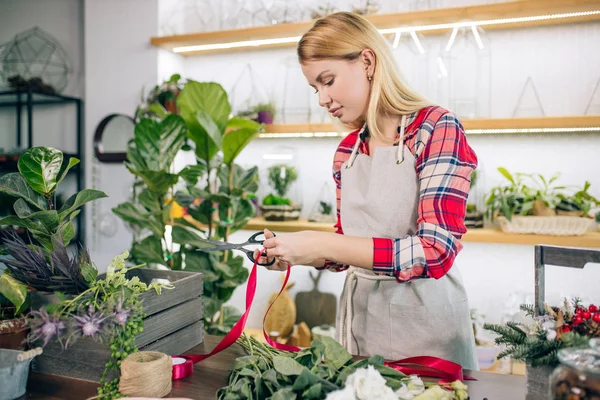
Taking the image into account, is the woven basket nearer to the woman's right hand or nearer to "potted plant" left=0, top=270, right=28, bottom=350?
the woman's right hand

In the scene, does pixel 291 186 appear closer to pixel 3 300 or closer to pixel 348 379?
pixel 3 300

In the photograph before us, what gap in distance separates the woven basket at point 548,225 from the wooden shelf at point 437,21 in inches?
36.3

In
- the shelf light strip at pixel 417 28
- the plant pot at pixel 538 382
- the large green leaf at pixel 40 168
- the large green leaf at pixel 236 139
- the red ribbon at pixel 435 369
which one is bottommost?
the red ribbon at pixel 435 369

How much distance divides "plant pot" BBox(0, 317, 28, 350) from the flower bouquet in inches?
16.5

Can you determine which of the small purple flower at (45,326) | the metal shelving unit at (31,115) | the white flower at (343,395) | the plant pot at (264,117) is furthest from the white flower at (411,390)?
the metal shelving unit at (31,115)

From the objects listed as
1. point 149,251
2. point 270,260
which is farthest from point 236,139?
point 270,260

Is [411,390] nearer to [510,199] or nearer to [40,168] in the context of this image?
[40,168]

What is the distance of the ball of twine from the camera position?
860mm

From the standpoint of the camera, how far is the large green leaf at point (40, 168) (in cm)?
101

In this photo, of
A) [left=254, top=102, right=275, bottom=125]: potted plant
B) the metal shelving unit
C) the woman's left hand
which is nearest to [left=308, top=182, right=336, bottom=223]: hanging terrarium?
[left=254, top=102, right=275, bottom=125]: potted plant

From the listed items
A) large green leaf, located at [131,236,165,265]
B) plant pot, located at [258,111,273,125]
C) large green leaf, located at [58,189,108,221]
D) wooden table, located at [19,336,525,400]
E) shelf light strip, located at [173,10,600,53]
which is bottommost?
wooden table, located at [19,336,525,400]

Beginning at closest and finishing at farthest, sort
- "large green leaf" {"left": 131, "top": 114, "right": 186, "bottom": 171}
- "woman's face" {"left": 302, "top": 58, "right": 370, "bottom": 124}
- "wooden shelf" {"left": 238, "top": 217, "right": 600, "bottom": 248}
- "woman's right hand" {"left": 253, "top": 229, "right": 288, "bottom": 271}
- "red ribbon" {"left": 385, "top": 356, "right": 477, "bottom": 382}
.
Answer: "red ribbon" {"left": 385, "top": 356, "right": 477, "bottom": 382}
"woman's right hand" {"left": 253, "top": 229, "right": 288, "bottom": 271}
"woman's face" {"left": 302, "top": 58, "right": 370, "bottom": 124}
"large green leaf" {"left": 131, "top": 114, "right": 186, "bottom": 171}
"wooden shelf" {"left": 238, "top": 217, "right": 600, "bottom": 248}

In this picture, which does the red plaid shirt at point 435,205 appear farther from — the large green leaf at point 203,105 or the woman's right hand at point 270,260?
the large green leaf at point 203,105

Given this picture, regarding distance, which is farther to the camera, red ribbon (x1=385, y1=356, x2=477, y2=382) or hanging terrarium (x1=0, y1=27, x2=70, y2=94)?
hanging terrarium (x1=0, y1=27, x2=70, y2=94)
